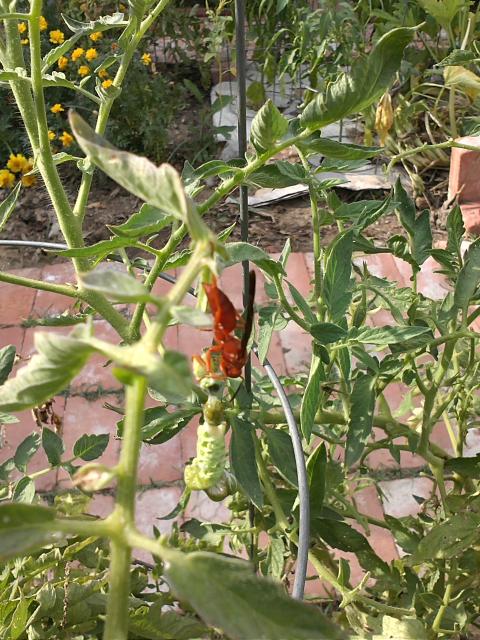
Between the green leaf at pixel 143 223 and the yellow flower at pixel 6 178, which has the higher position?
the green leaf at pixel 143 223

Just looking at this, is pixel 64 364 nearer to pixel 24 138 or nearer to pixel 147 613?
pixel 147 613

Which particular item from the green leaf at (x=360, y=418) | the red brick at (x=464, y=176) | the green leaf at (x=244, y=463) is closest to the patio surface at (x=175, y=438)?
the red brick at (x=464, y=176)

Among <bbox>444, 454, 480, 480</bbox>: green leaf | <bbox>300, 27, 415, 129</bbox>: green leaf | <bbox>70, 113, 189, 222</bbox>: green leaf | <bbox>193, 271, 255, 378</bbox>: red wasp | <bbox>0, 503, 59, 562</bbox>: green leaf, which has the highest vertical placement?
<bbox>300, 27, 415, 129</bbox>: green leaf

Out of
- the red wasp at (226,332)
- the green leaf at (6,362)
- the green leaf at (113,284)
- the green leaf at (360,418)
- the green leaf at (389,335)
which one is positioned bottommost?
the green leaf at (360,418)

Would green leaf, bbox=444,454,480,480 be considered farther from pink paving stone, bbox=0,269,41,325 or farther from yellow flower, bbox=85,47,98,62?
yellow flower, bbox=85,47,98,62

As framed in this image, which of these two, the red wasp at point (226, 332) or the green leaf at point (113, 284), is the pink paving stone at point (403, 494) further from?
the green leaf at point (113, 284)

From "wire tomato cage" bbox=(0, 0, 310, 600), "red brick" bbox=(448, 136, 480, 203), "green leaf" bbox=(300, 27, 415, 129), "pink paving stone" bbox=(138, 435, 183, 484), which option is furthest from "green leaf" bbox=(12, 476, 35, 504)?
"red brick" bbox=(448, 136, 480, 203)

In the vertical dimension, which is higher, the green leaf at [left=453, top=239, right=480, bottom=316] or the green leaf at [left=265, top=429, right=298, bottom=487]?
the green leaf at [left=453, top=239, right=480, bottom=316]

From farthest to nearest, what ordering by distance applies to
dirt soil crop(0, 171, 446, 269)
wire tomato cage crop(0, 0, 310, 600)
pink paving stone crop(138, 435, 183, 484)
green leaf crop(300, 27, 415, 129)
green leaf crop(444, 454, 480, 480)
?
dirt soil crop(0, 171, 446, 269), pink paving stone crop(138, 435, 183, 484), green leaf crop(444, 454, 480, 480), wire tomato cage crop(0, 0, 310, 600), green leaf crop(300, 27, 415, 129)
